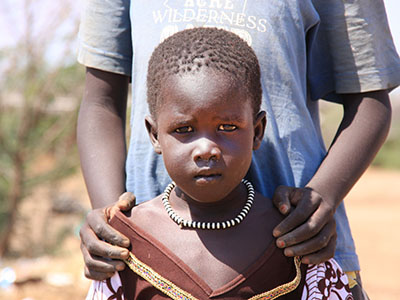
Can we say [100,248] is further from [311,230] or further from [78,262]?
[78,262]

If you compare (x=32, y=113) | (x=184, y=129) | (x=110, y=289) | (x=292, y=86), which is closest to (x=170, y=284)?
(x=110, y=289)

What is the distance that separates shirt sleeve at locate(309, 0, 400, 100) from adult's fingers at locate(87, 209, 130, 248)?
2.83 feet

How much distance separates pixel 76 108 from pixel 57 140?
60cm

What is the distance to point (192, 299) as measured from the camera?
1.62 meters

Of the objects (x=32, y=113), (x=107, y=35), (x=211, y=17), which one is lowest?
(x=32, y=113)

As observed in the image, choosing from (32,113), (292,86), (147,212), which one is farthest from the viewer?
(32,113)

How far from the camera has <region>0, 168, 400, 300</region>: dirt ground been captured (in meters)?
6.18

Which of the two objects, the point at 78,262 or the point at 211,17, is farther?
the point at 78,262

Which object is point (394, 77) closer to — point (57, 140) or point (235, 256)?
point (235, 256)

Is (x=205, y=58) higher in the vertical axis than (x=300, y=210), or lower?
higher

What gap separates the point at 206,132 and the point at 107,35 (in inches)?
27.4

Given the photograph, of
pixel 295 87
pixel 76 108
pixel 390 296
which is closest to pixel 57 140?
pixel 76 108

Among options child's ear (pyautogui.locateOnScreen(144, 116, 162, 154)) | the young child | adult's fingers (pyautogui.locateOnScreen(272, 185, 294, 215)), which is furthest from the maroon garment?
child's ear (pyautogui.locateOnScreen(144, 116, 162, 154))

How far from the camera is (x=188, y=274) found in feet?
5.39
